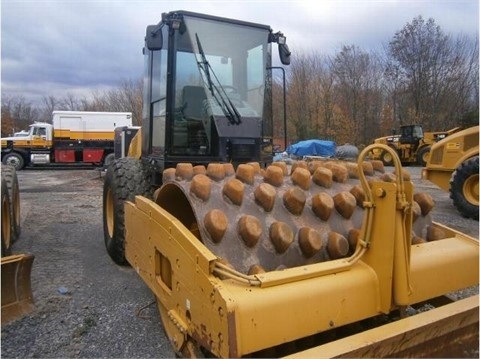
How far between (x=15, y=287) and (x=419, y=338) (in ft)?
9.06

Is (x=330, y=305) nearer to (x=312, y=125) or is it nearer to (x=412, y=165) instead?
(x=412, y=165)

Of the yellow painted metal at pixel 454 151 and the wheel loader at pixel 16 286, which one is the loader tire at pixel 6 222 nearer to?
the wheel loader at pixel 16 286

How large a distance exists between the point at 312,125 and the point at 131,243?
1359 inches

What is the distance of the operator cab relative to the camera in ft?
12.6

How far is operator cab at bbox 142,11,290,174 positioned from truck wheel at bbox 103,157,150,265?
0.86 feet

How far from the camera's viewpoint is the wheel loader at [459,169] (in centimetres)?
801

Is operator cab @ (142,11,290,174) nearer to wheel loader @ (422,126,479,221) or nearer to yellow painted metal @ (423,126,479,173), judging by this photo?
wheel loader @ (422,126,479,221)

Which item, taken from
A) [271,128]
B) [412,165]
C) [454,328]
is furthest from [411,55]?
[454,328]

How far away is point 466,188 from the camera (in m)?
8.08

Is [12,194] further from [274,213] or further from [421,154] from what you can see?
[421,154]

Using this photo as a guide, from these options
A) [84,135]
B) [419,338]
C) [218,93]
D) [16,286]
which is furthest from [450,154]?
[84,135]

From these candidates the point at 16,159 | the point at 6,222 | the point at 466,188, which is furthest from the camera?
the point at 16,159

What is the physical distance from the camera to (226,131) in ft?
12.8

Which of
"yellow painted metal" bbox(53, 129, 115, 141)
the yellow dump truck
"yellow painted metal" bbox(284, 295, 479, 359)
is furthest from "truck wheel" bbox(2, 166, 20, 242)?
"yellow painted metal" bbox(53, 129, 115, 141)
